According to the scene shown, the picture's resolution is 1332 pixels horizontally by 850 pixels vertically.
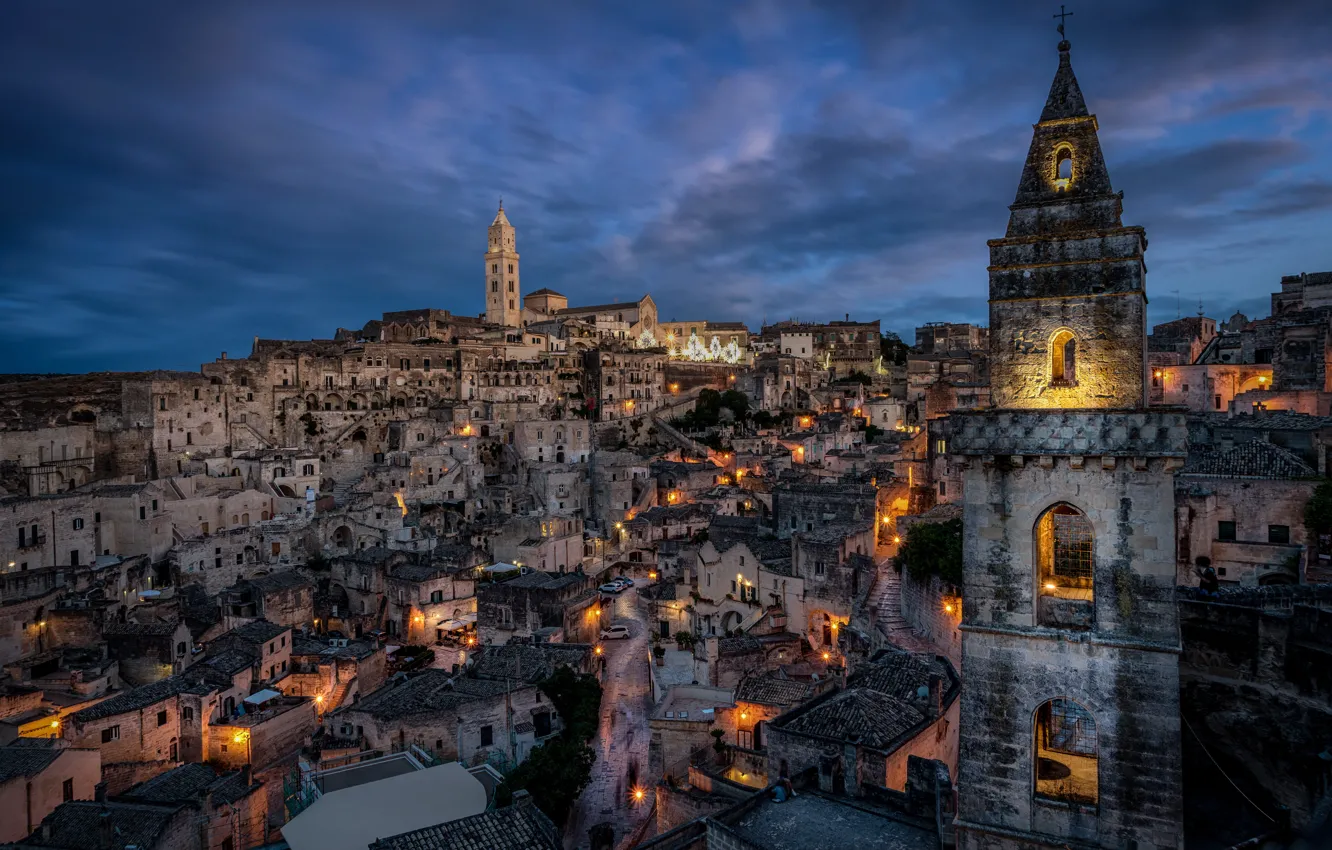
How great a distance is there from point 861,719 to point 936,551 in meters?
8.29

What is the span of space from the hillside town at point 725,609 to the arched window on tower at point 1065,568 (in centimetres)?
6

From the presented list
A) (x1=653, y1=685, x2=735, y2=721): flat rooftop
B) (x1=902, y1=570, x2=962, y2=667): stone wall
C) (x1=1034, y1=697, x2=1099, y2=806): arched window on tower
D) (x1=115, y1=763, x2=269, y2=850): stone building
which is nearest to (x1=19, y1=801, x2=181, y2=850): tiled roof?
(x1=115, y1=763, x2=269, y2=850): stone building

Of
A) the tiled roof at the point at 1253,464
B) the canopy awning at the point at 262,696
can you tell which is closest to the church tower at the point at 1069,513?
the tiled roof at the point at 1253,464

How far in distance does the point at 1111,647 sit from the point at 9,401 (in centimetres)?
7198

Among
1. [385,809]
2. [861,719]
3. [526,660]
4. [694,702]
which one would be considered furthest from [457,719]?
[861,719]

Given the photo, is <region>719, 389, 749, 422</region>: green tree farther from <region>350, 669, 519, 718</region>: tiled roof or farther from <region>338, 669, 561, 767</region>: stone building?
<region>338, 669, 561, 767</region>: stone building

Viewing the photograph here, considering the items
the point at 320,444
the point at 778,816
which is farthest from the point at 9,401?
the point at 778,816

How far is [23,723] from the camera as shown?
24578mm

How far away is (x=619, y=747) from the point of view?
86.8ft

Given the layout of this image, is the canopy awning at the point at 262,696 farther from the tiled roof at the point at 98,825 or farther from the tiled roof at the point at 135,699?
the tiled roof at the point at 98,825

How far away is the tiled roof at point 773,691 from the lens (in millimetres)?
21984

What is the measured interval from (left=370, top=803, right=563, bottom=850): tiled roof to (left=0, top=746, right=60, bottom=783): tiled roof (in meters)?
11.0

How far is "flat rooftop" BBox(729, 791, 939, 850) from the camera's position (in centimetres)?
1305

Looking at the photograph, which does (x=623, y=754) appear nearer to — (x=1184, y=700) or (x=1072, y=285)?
(x=1184, y=700)
